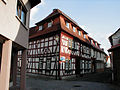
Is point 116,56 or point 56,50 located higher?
point 56,50

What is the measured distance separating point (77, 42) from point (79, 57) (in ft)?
8.44

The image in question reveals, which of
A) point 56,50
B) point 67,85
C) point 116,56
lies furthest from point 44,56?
point 116,56

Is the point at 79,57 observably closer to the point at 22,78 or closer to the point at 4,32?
the point at 22,78

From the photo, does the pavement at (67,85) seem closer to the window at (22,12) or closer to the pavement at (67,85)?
the pavement at (67,85)

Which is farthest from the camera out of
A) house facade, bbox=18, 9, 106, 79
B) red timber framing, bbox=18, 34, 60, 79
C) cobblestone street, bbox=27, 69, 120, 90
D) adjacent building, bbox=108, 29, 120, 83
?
red timber framing, bbox=18, 34, 60, 79

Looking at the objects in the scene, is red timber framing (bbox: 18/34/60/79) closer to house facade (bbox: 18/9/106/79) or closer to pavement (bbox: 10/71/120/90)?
house facade (bbox: 18/9/106/79)

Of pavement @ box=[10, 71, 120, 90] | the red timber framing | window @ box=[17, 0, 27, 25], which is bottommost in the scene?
pavement @ box=[10, 71, 120, 90]

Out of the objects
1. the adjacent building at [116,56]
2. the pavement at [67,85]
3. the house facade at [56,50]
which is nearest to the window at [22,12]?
the pavement at [67,85]

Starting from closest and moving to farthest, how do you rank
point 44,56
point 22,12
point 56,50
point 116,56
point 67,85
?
point 22,12 → point 67,85 → point 116,56 → point 56,50 → point 44,56

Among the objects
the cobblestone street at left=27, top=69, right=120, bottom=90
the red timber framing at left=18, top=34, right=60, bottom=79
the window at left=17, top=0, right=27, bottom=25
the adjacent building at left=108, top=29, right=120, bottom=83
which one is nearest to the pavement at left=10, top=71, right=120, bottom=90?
the cobblestone street at left=27, top=69, right=120, bottom=90

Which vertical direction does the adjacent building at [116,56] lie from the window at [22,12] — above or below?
below

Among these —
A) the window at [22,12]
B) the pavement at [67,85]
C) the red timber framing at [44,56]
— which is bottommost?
the pavement at [67,85]

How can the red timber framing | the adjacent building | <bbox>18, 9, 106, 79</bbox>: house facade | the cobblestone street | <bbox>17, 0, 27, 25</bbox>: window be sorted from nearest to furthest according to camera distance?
<bbox>17, 0, 27, 25</bbox>: window, the cobblestone street, the adjacent building, <bbox>18, 9, 106, 79</bbox>: house facade, the red timber framing

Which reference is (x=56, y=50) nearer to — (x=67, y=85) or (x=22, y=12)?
(x=67, y=85)
